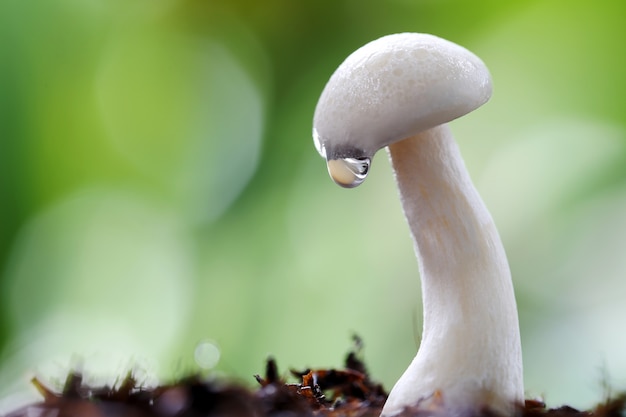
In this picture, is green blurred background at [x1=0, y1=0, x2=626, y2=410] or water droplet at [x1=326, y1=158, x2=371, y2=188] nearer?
water droplet at [x1=326, y1=158, x2=371, y2=188]

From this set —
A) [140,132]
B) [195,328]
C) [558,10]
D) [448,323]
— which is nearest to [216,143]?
[140,132]

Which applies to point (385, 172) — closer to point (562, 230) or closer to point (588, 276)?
point (562, 230)

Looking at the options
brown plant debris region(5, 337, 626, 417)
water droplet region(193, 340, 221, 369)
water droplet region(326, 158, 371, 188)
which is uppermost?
water droplet region(326, 158, 371, 188)

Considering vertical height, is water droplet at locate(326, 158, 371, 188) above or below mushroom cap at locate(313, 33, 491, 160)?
below

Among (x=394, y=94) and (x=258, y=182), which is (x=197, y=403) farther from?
(x=258, y=182)

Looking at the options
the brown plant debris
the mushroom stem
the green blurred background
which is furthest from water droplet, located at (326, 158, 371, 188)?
the green blurred background

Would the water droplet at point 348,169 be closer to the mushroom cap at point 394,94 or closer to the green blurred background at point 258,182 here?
the mushroom cap at point 394,94

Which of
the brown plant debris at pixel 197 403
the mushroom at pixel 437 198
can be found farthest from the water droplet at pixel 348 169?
the brown plant debris at pixel 197 403

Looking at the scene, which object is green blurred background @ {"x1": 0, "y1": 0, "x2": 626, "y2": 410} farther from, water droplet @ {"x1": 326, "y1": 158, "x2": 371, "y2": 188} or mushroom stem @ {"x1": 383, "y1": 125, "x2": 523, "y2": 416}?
water droplet @ {"x1": 326, "y1": 158, "x2": 371, "y2": 188}
